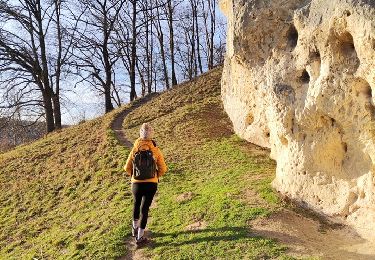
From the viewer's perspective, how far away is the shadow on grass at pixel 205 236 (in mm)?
7800

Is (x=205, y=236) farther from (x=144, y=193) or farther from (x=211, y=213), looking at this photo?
(x=144, y=193)

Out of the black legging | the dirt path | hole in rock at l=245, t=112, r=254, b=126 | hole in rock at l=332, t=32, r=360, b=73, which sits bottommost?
the dirt path

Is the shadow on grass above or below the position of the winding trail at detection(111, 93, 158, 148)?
below

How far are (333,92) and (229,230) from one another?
3260 mm

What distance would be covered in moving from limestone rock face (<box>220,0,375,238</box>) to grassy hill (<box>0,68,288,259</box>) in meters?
1.08

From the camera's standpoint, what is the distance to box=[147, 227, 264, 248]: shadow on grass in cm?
780

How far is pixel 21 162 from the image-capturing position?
1716 centimetres

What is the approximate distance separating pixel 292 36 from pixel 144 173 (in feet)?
18.3

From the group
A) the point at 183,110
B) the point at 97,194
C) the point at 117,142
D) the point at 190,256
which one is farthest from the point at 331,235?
the point at 183,110

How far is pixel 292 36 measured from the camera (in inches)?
431

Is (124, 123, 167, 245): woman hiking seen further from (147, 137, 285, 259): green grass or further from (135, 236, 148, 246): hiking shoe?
(147, 137, 285, 259): green grass

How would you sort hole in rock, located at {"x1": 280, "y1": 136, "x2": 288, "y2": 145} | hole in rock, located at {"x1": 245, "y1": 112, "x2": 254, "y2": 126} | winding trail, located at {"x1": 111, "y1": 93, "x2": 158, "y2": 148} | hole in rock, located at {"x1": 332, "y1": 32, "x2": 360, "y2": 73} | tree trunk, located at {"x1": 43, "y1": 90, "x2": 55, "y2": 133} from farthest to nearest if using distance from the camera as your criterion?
tree trunk, located at {"x1": 43, "y1": 90, "x2": 55, "y2": 133} < winding trail, located at {"x1": 111, "y1": 93, "x2": 158, "y2": 148} < hole in rock, located at {"x1": 245, "y1": 112, "x2": 254, "y2": 126} < hole in rock, located at {"x1": 280, "y1": 136, "x2": 288, "y2": 145} < hole in rock, located at {"x1": 332, "y1": 32, "x2": 360, "y2": 73}

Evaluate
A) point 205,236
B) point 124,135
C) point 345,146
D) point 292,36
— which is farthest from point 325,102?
point 124,135

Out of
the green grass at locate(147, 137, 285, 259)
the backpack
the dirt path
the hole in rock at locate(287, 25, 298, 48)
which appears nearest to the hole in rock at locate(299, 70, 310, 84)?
the hole in rock at locate(287, 25, 298, 48)
